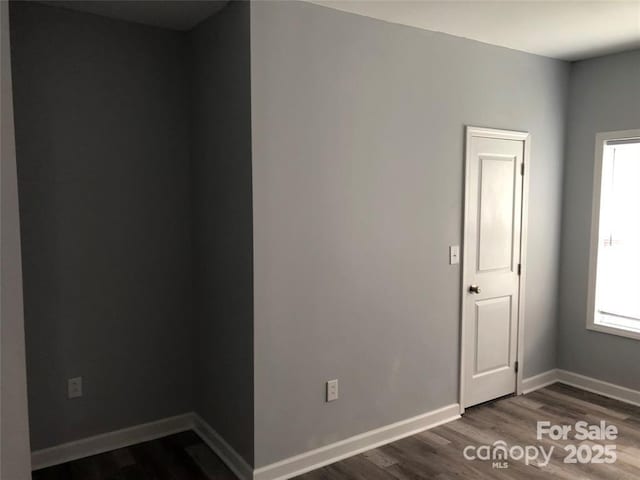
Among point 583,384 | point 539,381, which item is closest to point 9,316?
point 539,381

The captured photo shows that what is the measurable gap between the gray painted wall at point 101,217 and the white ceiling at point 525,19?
125 cm

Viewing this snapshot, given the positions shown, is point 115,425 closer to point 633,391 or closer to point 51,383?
point 51,383

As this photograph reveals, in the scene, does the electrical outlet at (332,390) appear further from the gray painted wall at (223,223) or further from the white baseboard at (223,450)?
the white baseboard at (223,450)

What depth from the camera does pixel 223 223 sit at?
120 inches

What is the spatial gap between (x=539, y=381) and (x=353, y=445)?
194cm

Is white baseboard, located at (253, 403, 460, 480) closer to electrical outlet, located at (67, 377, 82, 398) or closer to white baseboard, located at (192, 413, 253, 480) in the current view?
white baseboard, located at (192, 413, 253, 480)

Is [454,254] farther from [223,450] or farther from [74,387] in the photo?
[74,387]

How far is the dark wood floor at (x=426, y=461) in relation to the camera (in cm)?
295

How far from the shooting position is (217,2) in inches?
111

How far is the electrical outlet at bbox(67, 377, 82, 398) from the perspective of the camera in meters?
3.10

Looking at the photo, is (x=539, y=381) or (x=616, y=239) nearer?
(x=616, y=239)

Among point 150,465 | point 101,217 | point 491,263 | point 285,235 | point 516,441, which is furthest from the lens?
point 491,263

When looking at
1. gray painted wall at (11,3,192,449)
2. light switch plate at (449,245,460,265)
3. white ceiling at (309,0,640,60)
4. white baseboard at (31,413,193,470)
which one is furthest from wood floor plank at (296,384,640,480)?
white ceiling at (309,0,640,60)

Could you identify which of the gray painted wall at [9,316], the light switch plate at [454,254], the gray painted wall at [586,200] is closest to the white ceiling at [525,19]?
the gray painted wall at [586,200]
